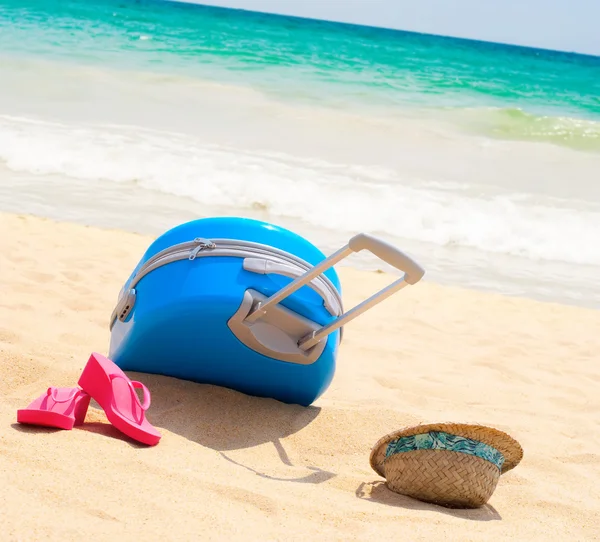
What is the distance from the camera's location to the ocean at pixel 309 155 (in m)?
6.27

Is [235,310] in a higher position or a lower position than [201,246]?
lower

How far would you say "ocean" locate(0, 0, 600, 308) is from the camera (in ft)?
20.6

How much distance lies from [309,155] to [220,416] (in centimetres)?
644

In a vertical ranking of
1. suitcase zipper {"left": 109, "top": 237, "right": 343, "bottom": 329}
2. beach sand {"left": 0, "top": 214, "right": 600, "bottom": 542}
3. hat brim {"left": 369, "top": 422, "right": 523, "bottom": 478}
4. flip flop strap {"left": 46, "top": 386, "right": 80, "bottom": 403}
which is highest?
suitcase zipper {"left": 109, "top": 237, "right": 343, "bottom": 329}

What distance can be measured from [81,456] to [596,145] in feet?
35.3

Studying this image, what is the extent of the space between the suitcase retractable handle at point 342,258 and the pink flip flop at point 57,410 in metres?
0.56

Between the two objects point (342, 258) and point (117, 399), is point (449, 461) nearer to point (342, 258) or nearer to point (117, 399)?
point (342, 258)

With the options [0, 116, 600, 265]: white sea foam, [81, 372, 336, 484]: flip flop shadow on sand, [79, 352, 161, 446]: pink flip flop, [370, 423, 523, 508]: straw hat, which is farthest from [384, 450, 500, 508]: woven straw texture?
[0, 116, 600, 265]: white sea foam

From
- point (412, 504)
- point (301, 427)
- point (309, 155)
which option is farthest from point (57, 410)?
point (309, 155)

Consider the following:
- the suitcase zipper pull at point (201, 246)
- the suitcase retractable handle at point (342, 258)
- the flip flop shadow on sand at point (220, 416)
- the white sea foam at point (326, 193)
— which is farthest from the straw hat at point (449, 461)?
the white sea foam at point (326, 193)

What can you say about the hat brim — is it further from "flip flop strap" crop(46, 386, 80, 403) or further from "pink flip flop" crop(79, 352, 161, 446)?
"flip flop strap" crop(46, 386, 80, 403)

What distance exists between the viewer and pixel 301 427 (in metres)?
2.75

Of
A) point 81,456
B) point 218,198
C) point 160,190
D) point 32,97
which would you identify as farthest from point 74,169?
point 81,456

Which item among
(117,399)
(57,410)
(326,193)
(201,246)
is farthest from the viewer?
(326,193)
